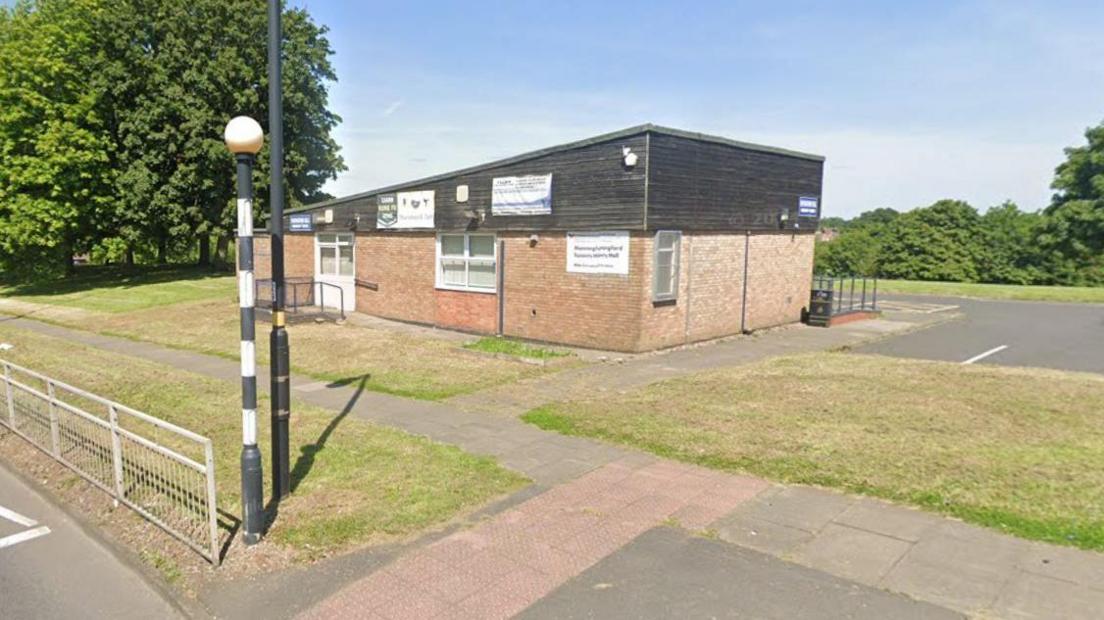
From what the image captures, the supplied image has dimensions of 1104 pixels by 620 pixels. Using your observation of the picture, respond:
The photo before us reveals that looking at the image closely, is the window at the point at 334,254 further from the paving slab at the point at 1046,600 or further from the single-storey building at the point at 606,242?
the paving slab at the point at 1046,600

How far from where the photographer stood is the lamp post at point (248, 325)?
507cm

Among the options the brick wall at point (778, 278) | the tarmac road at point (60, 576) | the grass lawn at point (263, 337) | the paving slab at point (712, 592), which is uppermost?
the brick wall at point (778, 278)

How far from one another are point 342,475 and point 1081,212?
5230cm

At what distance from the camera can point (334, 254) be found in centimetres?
2159

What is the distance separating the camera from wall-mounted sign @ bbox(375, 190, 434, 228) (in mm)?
17859

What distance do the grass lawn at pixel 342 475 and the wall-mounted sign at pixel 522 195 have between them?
7.33 metres

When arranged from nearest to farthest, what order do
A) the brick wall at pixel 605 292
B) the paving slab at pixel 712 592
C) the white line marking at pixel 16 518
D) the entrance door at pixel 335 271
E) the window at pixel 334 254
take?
the paving slab at pixel 712 592 < the white line marking at pixel 16 518 < the brick wall at pixel 605 292 < the entrance door at pixel 335 271 < the window at pixel 334 254

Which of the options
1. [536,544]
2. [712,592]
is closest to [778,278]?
[536,544]

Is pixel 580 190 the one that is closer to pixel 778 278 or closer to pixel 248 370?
pixel 778 278

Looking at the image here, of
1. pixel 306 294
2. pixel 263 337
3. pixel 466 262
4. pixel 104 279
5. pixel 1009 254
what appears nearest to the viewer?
pixel 263 337

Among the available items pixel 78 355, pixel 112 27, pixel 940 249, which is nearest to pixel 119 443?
pixel 78 355

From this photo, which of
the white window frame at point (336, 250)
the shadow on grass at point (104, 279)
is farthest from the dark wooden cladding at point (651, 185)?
the shadow on grass at point (104, 279)

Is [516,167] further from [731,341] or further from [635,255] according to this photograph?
[731,341]

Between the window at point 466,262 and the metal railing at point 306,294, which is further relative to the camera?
the metal railing at point 306,294
